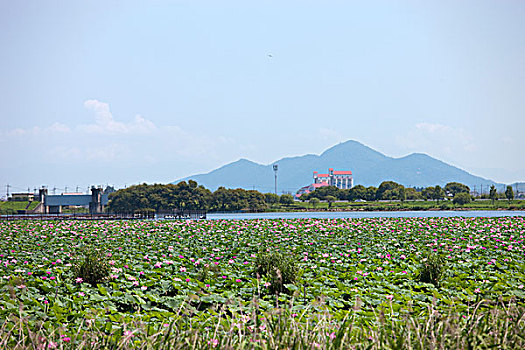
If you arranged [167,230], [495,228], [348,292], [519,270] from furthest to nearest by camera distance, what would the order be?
[167,230], [495,228], [519,270], [348,292]

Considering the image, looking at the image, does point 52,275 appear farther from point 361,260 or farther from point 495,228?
point 495,228

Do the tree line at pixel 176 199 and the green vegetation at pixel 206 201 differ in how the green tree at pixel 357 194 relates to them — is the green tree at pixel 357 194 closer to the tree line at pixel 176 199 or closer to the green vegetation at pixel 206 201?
the green vegetation at pixel 206 201

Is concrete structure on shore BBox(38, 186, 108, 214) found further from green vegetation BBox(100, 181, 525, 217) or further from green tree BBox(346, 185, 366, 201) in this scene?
green tree BBox(346, 185, 366, 201)

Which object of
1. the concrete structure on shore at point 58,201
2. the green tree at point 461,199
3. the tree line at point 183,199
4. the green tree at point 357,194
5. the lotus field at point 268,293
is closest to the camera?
the lotus field at point 268,293

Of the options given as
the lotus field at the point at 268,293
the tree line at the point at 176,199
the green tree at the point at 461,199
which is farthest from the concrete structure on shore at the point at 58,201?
the lotus field at the point at 268,293

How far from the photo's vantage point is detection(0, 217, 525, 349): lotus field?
13.7 ft

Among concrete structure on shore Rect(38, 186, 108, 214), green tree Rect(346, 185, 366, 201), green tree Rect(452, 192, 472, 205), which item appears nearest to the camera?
green tree Rect(452, 192, 472, 205)

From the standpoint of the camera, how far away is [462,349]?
360cm

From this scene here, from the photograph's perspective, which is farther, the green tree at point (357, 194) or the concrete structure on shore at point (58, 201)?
the green tree at point (357, 194)

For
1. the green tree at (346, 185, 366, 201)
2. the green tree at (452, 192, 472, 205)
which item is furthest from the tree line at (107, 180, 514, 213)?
the green tree at (346, 185, 366, 201)

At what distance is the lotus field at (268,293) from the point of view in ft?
13.7

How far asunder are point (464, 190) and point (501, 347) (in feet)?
347

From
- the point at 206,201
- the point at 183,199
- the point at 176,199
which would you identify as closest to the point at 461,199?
the point at 206,201

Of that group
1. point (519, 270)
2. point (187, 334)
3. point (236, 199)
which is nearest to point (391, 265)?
point (519, 270)
